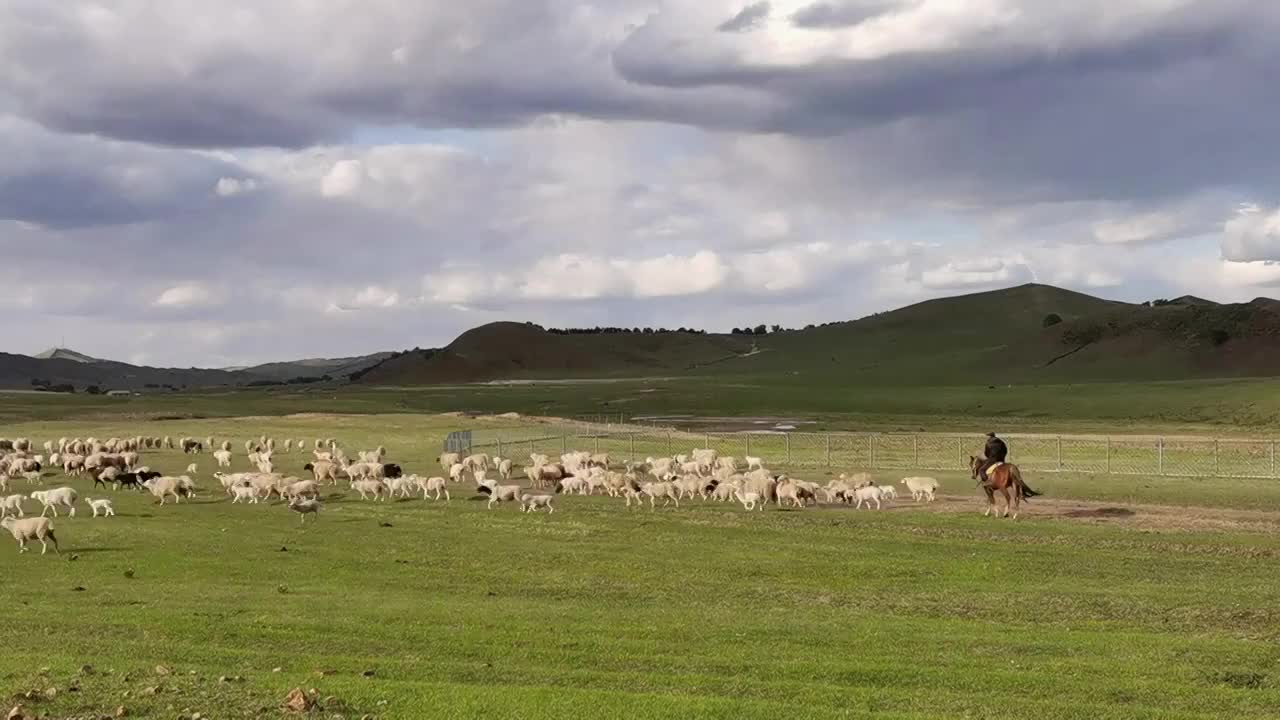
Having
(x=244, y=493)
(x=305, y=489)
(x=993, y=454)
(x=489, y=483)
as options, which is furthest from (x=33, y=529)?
(x=993, y=454)

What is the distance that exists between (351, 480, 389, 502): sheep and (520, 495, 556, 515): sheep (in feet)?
16.9

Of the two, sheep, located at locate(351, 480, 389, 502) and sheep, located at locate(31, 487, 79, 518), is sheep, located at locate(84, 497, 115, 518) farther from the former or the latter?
sheep, located at locate(351, 480, 389, 502)

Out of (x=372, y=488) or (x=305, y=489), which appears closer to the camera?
(x=305, y=489)

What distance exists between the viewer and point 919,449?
207ft

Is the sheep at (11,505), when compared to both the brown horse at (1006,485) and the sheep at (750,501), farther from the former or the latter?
the brown horse at (1006,485)

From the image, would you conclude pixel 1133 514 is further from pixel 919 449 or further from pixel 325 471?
pixel 919 449

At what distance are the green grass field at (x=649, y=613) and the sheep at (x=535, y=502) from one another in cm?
101

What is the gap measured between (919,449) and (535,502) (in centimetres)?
3178

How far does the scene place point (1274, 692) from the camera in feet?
45.4

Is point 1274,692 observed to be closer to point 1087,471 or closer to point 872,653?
point 872,653

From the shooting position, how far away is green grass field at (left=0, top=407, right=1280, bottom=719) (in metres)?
13.3

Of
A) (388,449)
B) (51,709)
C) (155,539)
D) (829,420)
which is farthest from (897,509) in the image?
(829,420)

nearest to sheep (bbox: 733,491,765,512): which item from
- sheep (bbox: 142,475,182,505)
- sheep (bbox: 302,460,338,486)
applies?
sheep (bbox: 302,460,338,486)

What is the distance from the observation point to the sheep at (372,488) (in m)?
38.9
